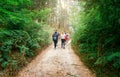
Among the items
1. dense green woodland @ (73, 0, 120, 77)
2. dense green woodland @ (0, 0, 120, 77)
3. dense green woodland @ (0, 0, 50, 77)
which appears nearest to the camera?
dense green woodland @ (73, 0, 120, 77)

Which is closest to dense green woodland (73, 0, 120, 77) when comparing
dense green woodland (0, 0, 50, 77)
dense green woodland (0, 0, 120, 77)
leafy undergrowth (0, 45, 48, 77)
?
dense green woodland (0, 0, 120, 77)

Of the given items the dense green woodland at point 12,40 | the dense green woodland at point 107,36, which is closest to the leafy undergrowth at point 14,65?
the dense green woodland at point 12,40

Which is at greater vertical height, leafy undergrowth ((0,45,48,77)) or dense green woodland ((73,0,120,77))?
dense green woodland ((73,0,120,77))

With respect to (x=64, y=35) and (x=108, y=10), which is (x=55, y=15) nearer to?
(x=64, y=35)

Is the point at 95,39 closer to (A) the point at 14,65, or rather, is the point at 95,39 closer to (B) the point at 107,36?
(B) the point at 107,36

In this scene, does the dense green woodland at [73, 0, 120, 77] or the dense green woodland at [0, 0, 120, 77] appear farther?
the dense green woodland at [0, 0, 120, 77]

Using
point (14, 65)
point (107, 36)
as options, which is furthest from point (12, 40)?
point (107, 36)

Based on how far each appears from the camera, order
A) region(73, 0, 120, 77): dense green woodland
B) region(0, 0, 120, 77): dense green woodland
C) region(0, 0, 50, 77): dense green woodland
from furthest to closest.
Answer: region(0, 0, 50, 77): dense green woodland → region(0, 0, 120, 77): dense green woodland → region(73, 0, 120, 77): dense green woodland

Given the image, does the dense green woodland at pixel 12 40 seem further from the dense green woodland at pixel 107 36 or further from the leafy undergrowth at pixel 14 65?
the dense green woodland at pixel 107 36

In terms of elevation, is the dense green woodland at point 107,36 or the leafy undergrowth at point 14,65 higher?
the dense green woodland at point 107,36

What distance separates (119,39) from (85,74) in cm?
259

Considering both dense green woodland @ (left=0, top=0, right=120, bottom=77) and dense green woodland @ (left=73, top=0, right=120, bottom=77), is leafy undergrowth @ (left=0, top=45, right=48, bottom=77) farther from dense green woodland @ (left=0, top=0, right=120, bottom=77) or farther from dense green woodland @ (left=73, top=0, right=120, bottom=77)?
dense green woodland @ (left=73, top=0, right=120, bottom=77)

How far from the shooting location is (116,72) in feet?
29.9

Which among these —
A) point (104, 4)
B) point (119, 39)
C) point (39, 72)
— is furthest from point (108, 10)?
point (39, 72)
